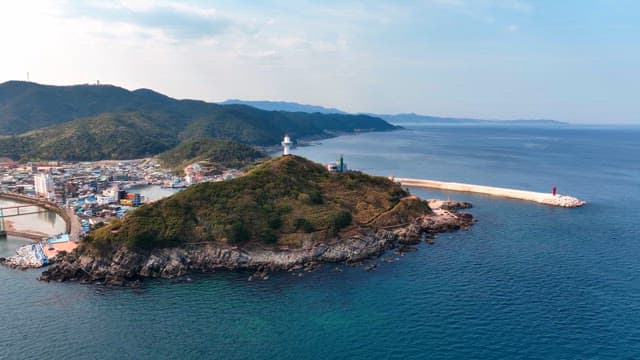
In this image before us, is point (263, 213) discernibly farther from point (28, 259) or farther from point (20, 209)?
point (20, 209)

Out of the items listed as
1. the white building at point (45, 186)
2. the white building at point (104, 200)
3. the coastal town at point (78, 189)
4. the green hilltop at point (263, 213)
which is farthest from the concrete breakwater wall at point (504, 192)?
the white building at point (45, 186)

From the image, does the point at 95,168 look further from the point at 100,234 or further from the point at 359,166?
the point at 100,234

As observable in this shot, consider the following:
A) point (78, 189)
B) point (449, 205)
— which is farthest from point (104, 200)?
point (449, 205)

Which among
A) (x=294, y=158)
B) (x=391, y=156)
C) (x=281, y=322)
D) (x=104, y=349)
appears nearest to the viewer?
(x=104, y=349)

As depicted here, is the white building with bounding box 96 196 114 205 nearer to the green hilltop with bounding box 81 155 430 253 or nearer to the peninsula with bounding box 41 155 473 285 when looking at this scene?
the green hilltop with bounding box 81 155 430 253

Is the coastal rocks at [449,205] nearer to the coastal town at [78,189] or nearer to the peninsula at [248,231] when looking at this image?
the peninsula at [248,231]

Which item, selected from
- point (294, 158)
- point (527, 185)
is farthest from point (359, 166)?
point (294, 158)
